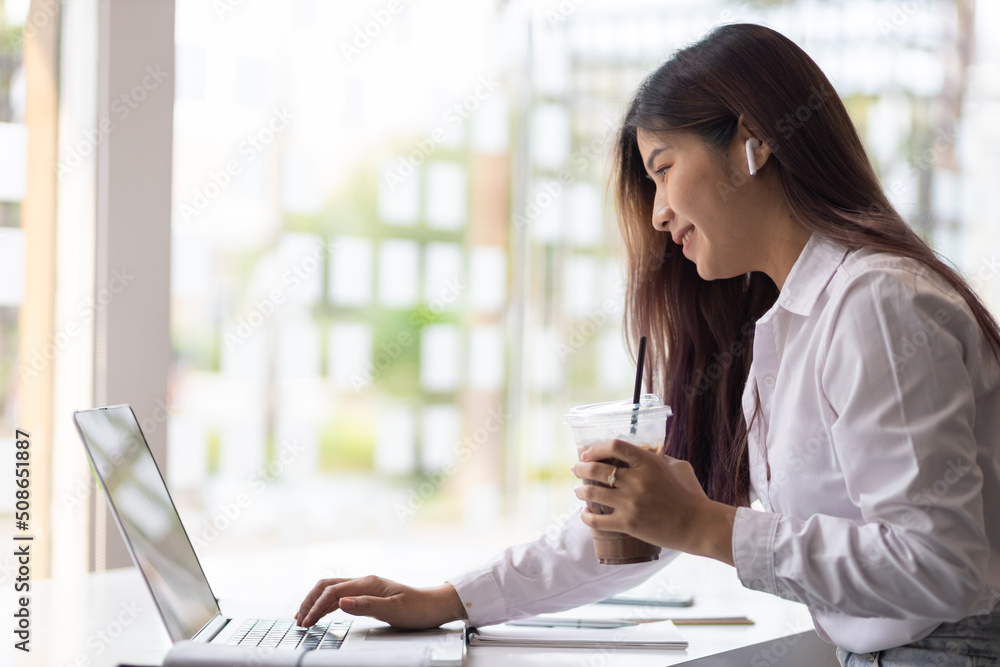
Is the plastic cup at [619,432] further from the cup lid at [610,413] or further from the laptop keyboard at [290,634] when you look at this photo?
the laptop keyboard at [290,634]

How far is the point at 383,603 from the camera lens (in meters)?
1.22

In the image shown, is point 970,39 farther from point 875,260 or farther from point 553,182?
point 875,260

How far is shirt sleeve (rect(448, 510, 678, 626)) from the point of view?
1309 millimetres

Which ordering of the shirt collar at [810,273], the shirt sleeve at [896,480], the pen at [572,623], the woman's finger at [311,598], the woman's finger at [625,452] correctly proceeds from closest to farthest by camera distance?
the shirt sleeve at [896,480]
the woman's finger at [625,452]
the shirt collar at [810,273]
the woman's finger at [311,598]
the pen at [572,623]

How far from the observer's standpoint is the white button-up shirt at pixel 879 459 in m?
0.90

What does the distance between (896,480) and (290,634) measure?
2.49 feet

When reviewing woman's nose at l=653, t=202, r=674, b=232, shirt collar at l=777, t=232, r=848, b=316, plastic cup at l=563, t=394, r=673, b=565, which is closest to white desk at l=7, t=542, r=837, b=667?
plastic cup at l=563, t=394, r=673, b=565

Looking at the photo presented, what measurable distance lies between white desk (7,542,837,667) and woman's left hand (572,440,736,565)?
210 millimetres

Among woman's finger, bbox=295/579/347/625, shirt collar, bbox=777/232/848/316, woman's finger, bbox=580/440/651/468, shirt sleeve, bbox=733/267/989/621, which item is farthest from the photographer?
woman's finger, bbox=295/579/347/625

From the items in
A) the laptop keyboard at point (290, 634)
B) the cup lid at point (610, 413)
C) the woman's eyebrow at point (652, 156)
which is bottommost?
the laptop keyboard at point (290, 634)

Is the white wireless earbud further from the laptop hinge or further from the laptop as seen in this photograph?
the laptop hinge

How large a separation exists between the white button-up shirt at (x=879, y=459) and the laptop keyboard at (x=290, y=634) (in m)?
0.53

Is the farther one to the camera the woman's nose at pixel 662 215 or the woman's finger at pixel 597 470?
the woman's nose at pixel 662 215

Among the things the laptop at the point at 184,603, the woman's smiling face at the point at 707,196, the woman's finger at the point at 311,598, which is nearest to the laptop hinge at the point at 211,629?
the laptop at the point at 184,603
